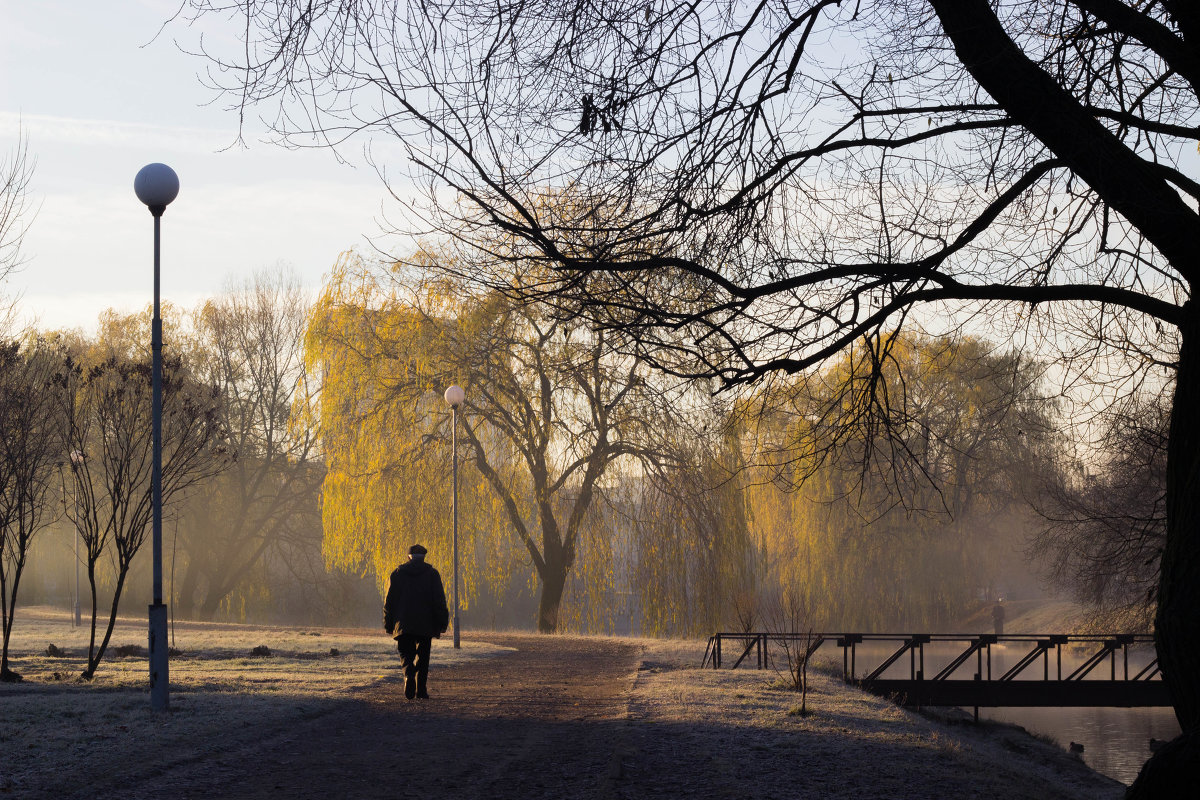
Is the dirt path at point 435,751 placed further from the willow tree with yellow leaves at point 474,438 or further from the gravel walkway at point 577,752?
the willow tree with yellow leaves at point 474,438

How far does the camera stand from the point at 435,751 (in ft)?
28.2

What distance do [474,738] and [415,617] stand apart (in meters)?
2.86

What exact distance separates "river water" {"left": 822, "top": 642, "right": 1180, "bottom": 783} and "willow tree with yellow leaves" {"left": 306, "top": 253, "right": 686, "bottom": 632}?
805 cm

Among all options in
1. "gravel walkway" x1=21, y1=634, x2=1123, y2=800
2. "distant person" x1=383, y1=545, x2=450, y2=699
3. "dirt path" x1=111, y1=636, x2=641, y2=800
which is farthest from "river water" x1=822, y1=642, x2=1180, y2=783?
"distant person" x1=383, y1=545, x2=450, y2=699

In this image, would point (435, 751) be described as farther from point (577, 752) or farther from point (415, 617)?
point (415, 617)

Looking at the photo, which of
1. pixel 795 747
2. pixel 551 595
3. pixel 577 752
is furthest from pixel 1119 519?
pixel 577 752

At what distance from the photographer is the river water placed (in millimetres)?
22172

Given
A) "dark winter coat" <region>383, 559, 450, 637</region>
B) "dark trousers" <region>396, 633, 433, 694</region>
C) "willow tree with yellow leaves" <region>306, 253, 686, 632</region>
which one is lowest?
"dark trousers" <region>396, 633, 433, 694</region>

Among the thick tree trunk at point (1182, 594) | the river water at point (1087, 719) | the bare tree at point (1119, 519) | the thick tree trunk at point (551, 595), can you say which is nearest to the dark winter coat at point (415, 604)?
the bare tree at point (1119, 519)

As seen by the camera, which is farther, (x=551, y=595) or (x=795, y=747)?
(x=551, y=595)

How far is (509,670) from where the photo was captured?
1627 cm

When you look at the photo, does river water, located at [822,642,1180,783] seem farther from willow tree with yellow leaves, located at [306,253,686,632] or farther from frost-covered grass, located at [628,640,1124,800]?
willow tree with yellow leaves, located at [306,253,686,632]

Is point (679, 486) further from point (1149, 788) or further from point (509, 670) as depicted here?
point (1149, 788)

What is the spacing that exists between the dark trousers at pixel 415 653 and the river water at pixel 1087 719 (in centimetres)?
957
